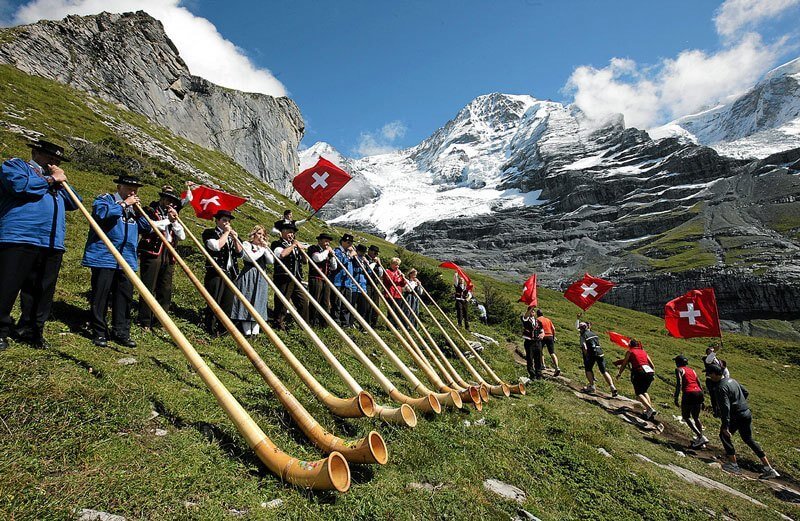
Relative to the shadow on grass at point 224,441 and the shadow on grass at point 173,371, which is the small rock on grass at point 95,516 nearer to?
the shadow on grass at point 224,441

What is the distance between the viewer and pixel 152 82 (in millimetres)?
78375

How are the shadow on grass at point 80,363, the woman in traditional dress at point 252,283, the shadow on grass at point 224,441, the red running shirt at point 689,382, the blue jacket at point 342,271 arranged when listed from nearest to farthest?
the shadow on grass at point 224,441
the shadow on grass at point 80,363
the woman in traditional dress at point 252,283
the red running shirt at point 689,382
the blue jacket at point 342,271

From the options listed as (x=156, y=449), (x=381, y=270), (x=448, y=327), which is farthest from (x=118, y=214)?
(x=448, y=327)

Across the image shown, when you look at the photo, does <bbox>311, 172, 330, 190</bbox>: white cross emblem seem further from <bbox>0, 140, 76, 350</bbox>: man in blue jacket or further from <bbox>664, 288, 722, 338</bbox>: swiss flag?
<bbox>664, 288, 722, 338</bbox>: swiss flag

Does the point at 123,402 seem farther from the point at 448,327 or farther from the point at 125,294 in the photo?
the point at 448,327

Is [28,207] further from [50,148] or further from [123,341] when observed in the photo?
[123,341]

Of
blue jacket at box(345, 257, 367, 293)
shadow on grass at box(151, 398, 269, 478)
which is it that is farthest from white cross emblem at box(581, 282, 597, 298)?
shadow on grass at box(151, 398, 269, 478)

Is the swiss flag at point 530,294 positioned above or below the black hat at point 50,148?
below

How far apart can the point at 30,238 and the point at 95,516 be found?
14.9 feet

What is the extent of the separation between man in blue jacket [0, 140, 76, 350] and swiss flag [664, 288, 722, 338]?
17362 millimetres

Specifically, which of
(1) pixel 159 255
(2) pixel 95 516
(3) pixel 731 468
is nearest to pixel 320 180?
(1) pixel 159 255

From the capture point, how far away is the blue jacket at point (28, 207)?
5457 millimetres

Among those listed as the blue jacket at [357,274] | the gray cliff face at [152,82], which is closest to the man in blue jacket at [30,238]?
the blue jacket at [357,274]

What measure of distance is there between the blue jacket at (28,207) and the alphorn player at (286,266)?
4.78 meters
